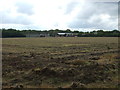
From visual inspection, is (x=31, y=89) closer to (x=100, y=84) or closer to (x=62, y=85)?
(x=62, y=85)

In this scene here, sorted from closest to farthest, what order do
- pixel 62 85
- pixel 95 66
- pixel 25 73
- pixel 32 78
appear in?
pixel 62 85
pixel 32 78
pixel 25 73
pixel 95 66

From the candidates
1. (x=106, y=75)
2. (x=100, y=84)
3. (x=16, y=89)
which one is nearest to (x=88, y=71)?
(x=106, y=75)

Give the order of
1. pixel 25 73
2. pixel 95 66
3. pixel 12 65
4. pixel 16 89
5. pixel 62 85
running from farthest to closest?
pixel 12 65
pixel 95 66
pixel 25 73
pixel 62 85
pixel 16 89

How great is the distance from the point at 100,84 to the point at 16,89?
3.30m

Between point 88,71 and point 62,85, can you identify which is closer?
point 62,85

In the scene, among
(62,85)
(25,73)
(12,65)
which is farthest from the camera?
(12,65)

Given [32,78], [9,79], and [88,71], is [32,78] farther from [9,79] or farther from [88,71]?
[88,71]

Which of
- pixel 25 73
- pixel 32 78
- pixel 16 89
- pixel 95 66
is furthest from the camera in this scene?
pixel 95 66

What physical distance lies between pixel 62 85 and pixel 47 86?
2.23 ft

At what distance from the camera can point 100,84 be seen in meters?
10.7

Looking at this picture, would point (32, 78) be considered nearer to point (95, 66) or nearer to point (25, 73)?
point (25, 73)

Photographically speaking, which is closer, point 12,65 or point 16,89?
point 16,89

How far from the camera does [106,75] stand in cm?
1220

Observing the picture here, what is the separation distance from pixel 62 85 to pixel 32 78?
1653mm
